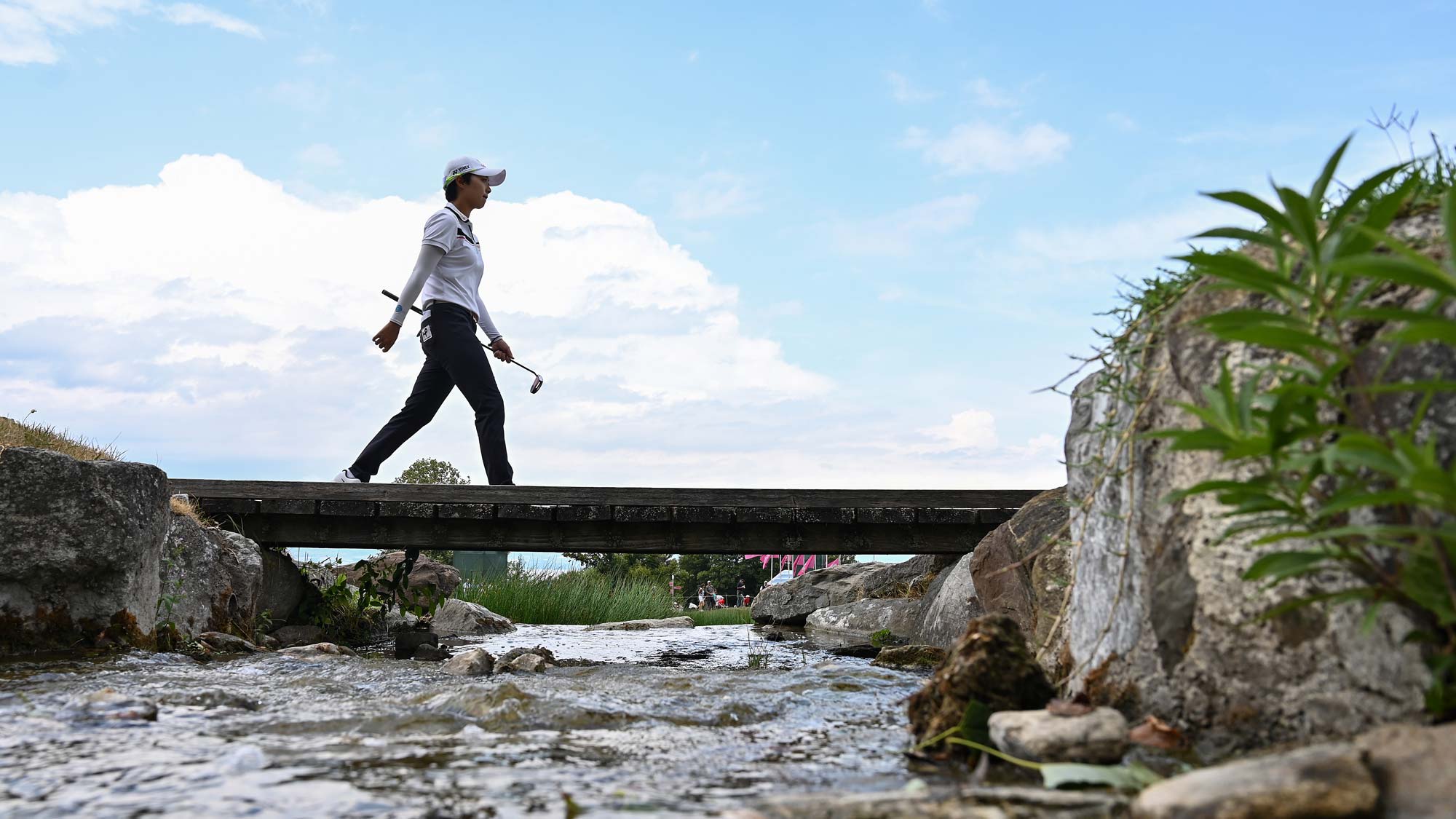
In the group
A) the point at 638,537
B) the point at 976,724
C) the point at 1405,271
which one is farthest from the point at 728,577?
the point at 1405,271

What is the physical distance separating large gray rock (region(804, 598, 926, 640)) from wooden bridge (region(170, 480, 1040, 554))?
1.15m

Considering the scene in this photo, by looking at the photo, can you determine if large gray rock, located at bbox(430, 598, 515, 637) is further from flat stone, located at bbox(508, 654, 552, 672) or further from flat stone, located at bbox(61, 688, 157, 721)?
flat stone, located at bbox(61, 688, 157, 721)

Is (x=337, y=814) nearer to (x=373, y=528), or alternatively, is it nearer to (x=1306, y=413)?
(x=1306, y=413)

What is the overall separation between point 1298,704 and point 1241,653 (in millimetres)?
186

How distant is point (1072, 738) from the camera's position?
2344 millimetres

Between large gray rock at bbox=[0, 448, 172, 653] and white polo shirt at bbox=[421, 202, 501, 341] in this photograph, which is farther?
white polo shirt at bbox=[421, 202, 501, 341]

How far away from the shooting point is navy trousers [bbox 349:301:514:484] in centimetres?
771

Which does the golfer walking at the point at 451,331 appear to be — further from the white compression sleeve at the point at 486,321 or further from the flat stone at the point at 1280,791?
the flat stone at the point at 1280,791

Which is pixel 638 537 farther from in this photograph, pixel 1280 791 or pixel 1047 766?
pixel 1280 791

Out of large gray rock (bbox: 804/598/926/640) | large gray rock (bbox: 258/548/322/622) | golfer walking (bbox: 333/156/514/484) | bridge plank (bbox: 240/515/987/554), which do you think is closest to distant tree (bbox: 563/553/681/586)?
large gray rock (bbox: 804/598/926/640)

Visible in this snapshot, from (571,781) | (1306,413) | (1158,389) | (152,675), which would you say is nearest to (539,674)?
(152,675)

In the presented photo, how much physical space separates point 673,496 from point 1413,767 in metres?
6.68

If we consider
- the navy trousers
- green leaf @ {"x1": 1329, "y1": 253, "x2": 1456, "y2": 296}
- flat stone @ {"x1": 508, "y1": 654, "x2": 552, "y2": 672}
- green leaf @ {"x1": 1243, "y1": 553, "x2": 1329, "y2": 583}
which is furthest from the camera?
the navy trousers

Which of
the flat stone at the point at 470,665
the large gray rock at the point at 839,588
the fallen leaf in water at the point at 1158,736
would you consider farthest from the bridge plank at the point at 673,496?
the fallen leaf in water at the point at 1158,736
